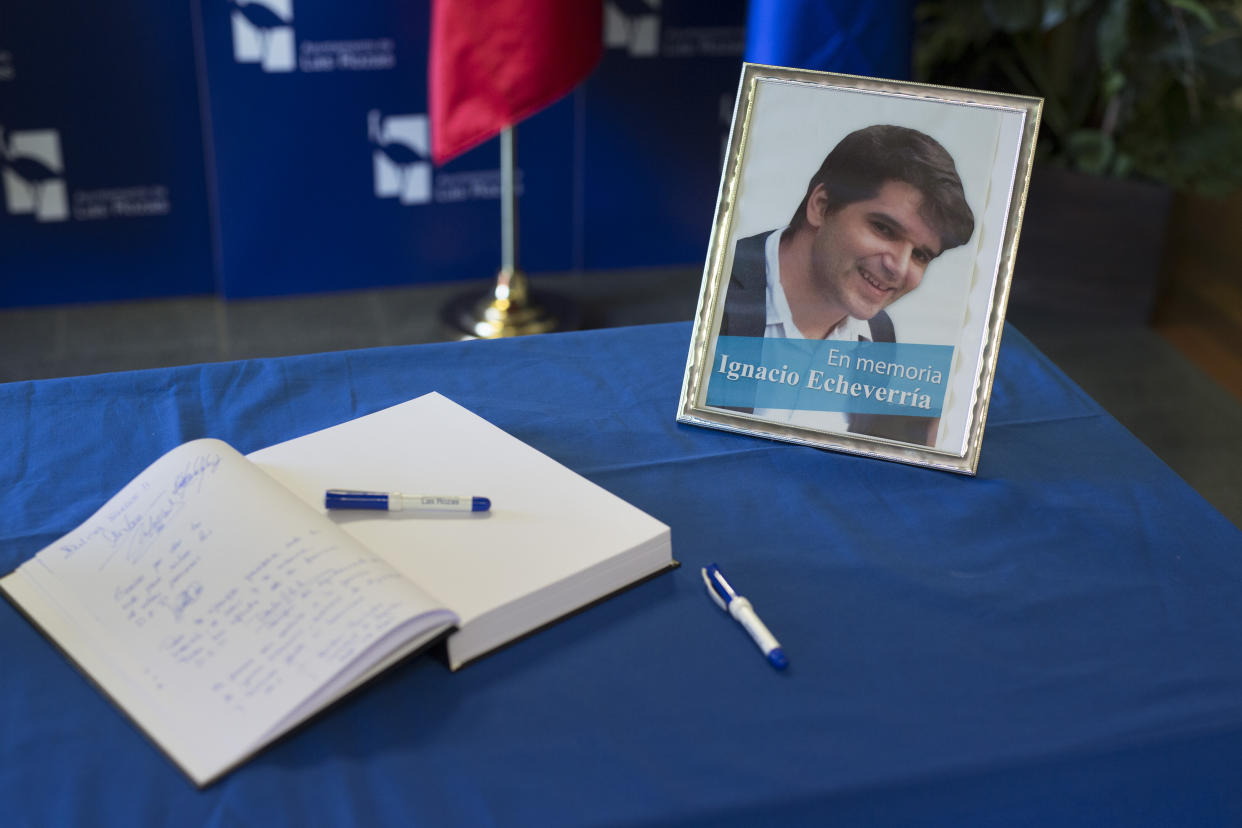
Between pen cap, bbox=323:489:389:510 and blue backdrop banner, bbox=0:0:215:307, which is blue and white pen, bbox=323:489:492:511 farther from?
blue backdrop banner, bbox=0:0:215:307

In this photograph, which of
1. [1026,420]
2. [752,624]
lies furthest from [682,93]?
[752,624]

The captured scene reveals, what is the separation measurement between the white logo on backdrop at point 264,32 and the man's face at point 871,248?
1.98 m

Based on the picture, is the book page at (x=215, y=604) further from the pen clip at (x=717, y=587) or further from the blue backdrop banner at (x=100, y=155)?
the blue backdrop banner at (x=100, y=155)

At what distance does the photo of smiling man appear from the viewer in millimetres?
1106

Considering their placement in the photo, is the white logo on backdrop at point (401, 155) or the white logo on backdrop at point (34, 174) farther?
the white logo on backdrop at point (401, 155)

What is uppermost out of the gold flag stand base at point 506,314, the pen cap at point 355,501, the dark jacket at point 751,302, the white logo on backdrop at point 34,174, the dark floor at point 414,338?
the dark jacket at point 751,302

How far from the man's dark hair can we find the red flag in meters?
1.53

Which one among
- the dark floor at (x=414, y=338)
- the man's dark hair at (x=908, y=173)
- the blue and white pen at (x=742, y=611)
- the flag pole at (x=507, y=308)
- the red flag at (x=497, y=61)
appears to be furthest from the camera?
the flag pole at (x=507, y=308)

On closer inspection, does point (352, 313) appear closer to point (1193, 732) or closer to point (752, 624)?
point (752, 624)

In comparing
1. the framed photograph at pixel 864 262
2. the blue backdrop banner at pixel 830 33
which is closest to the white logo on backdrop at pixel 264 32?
the blue backdrop banner at pixel 830 33

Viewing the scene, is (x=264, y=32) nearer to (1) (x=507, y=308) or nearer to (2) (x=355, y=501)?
(1) (x=507, y=308)

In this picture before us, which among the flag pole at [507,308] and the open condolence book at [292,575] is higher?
the open condolence book at [292,575]

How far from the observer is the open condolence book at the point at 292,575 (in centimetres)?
78

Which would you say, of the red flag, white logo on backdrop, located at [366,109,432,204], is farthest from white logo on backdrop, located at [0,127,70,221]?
the red flag
